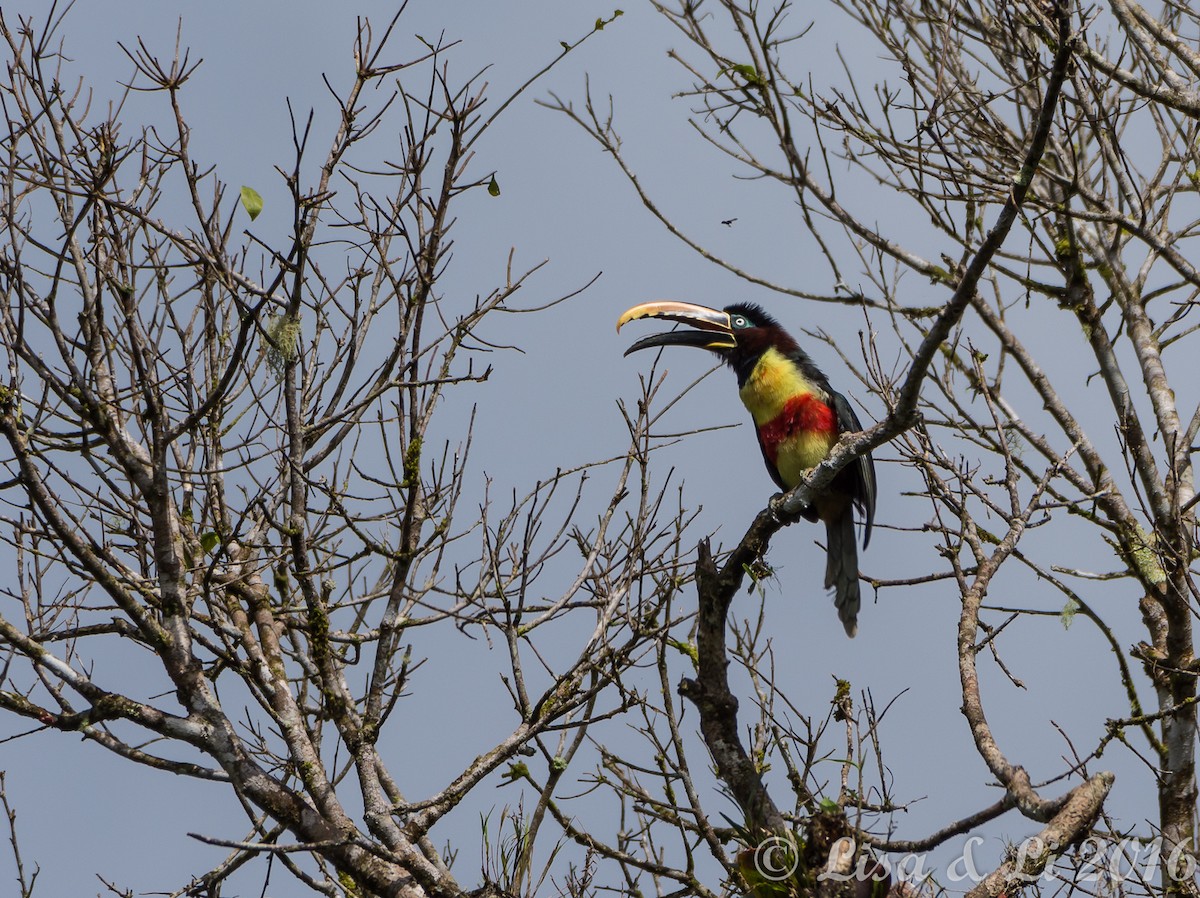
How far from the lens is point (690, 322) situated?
7.64 meters

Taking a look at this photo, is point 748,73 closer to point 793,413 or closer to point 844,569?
point 793,413

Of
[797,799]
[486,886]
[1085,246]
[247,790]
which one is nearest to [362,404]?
[247,790]

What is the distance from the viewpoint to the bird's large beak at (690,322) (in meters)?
7.41

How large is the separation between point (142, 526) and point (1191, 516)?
4251 mm

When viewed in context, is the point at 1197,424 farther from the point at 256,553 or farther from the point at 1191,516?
the point at 256,553

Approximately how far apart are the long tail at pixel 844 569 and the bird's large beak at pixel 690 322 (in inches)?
49.0

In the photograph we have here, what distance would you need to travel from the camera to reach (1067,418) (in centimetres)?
645

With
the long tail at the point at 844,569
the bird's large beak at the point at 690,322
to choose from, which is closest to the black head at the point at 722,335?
the bird's large beak at the point at 690,322

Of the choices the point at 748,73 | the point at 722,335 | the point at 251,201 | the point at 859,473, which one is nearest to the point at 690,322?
the point at 722,335

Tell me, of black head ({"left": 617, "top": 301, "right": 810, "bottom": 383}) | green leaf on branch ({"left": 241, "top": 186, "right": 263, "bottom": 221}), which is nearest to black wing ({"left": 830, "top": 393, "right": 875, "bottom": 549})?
black head ({"left": 617, "top": 301, "right": 810, "bottom": 383})

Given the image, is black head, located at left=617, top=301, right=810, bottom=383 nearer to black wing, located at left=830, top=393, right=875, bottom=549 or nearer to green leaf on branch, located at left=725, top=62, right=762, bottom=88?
black wing, located at left=830, top=393, right=875, bottom=549

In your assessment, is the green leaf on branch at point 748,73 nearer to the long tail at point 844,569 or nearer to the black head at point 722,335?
the black head at point 722,335

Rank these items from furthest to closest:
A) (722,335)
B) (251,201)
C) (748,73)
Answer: (722,335) < (748,73) < (251,201)

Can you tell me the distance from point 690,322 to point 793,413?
978mm
